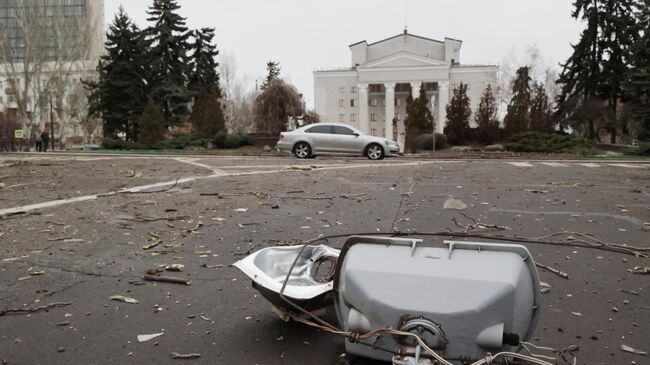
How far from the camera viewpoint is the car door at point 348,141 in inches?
776

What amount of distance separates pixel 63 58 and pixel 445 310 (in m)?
51.7

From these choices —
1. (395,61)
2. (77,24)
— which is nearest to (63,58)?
(77,24)

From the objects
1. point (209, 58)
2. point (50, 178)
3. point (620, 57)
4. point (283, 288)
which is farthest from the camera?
point (209, 58)

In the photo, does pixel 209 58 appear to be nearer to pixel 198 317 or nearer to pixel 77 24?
pixel 77 24

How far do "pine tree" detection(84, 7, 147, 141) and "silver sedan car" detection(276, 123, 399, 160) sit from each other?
91.5 feet

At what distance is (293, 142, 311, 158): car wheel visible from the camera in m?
19.8

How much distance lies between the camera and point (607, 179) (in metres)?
10.8

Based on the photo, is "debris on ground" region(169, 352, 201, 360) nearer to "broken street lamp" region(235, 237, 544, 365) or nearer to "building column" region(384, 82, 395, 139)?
"broken street lamp" region(235, 237, 544, 365)

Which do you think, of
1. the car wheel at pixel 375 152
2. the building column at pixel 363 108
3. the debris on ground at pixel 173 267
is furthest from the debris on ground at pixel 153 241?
the building column at pixel 363 108

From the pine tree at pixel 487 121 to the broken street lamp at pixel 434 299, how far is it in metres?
29.6

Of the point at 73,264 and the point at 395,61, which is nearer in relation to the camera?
the point at 73,264

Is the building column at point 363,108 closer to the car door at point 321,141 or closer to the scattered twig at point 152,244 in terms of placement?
the car door at point 321,141

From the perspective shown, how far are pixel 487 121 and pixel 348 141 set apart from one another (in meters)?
14.4

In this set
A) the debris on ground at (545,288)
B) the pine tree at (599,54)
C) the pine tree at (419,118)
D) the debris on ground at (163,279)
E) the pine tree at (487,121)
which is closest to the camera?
A: the debris on ground at (545,288)
